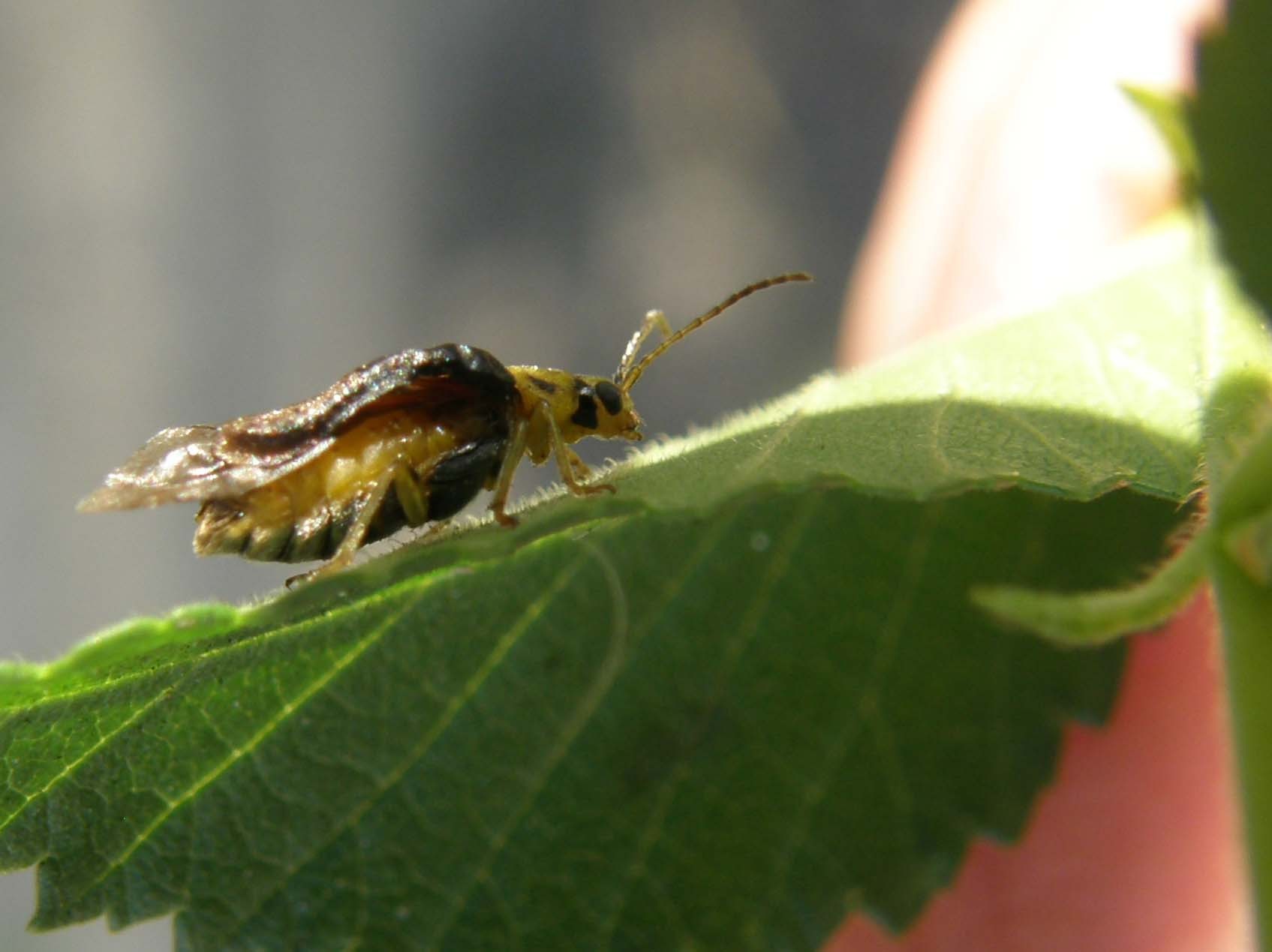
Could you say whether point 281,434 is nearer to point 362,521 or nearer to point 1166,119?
point 362,521

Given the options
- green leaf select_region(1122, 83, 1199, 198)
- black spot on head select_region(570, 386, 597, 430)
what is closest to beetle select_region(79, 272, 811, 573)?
black spot on head select_region(570, 386, 597, 430)

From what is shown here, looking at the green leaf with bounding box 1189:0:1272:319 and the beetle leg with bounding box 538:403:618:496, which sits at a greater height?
the green leaf with bounding box 1189:0:1272:319

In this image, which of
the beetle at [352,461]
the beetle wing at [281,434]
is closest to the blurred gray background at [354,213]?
the beetle at [352,461]

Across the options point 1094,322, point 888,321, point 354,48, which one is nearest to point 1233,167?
point 1094,322

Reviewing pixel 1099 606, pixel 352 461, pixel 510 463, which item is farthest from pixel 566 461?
pixel 1099 606

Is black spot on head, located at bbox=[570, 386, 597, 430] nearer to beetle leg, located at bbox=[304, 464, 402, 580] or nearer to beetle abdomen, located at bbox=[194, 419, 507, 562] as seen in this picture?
beetle abdomen, located at bbox=[194, 419, 507, 562]

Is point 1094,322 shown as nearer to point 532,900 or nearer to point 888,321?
point 532,900

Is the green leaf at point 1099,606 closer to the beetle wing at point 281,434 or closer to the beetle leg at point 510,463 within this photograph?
the beetle leg at point 510,463
